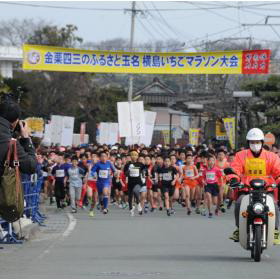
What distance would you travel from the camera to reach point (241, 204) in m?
12.3

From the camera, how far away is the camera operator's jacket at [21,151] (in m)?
9.13

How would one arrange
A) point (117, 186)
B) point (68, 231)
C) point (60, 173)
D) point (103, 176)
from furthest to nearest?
point (117, 186) → point (60, 173) → point (103, 176) → point (68, 231)

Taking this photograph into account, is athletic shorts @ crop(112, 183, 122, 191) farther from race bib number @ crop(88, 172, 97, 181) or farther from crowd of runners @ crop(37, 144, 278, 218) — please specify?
race bib number @ crop(88, 172, 97, 181)

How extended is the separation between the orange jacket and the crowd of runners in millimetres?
10279

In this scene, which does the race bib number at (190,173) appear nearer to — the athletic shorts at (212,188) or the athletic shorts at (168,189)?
the athletic shorts at (168,189)

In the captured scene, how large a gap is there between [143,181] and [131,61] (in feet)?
26.5

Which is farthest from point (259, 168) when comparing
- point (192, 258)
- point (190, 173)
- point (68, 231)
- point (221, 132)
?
point (221, 132)

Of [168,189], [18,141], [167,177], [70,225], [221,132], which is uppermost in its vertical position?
[221,132]

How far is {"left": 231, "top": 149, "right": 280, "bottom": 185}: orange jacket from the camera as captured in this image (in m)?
12.7

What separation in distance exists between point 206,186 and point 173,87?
215ft

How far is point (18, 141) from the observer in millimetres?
9258

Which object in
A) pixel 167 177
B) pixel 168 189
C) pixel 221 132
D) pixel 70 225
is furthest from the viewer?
pixel 221 132

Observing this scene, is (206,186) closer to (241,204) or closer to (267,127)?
(241,204)

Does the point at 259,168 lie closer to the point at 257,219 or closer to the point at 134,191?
the point at 257,219
